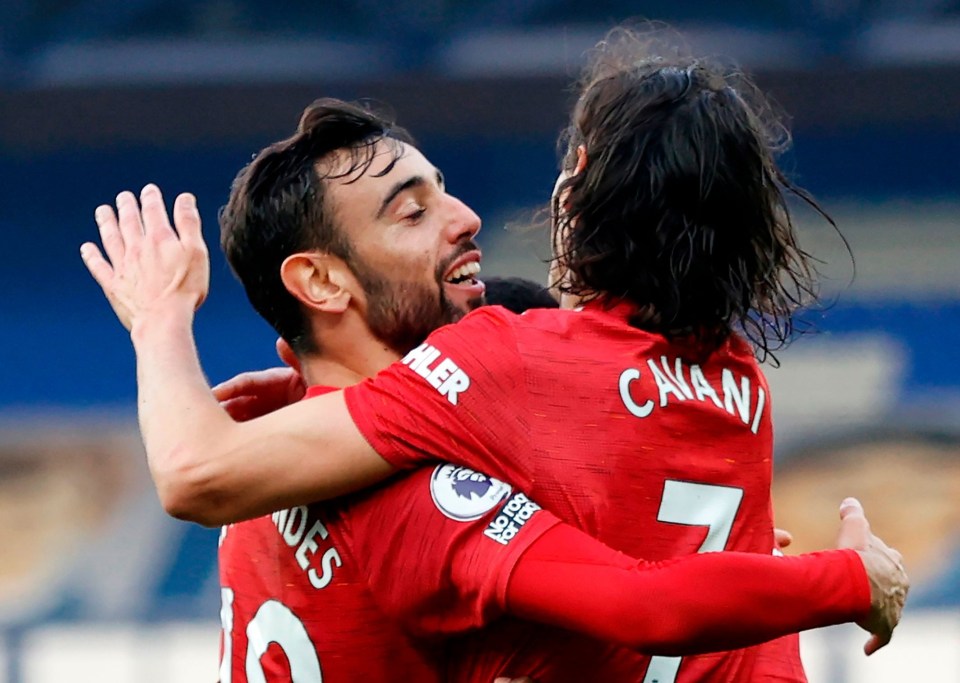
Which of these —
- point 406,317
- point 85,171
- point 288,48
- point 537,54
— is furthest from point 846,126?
point 406,317

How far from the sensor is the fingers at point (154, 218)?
2.40m

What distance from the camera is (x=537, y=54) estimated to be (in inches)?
349

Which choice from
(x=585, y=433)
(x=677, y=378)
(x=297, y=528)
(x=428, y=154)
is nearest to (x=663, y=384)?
(x=677, y=378)

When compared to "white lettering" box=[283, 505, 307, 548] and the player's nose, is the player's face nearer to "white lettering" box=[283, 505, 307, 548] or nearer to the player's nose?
the player's nose

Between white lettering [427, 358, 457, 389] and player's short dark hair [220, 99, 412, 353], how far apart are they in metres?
0.43

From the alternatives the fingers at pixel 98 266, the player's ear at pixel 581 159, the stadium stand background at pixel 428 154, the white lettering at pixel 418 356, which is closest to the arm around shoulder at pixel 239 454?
the white lettering at pixel 418 356

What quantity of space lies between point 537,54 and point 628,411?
6.88 meters

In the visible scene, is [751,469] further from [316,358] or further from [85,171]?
[85,171]

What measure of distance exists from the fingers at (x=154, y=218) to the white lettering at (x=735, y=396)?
93 cm

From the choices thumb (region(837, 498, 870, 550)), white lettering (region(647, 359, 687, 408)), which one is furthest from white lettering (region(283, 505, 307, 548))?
thumb (region(837, 498, 870, 550))

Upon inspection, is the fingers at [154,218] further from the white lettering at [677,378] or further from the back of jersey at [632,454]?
the white lettering at [677,378]

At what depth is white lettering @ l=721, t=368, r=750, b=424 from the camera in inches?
92.1

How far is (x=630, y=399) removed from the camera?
2240 millimetres

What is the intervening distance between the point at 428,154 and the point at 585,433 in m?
7.93
